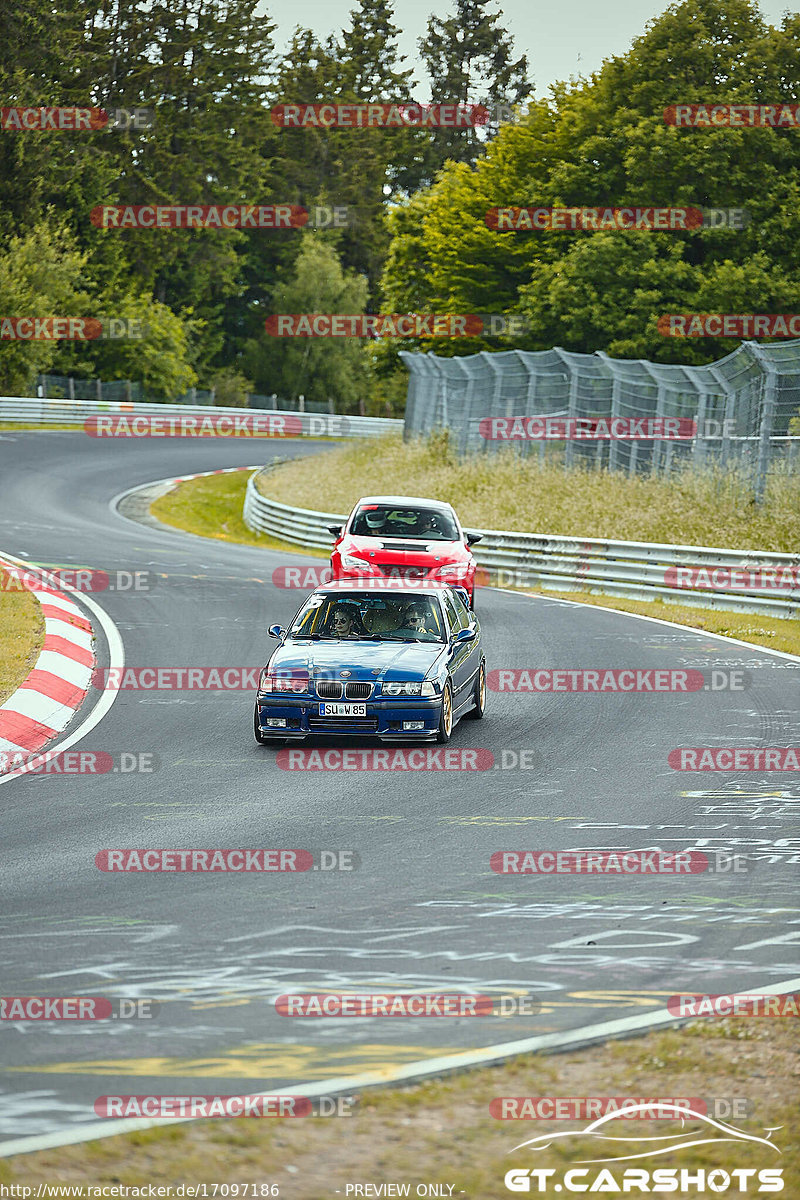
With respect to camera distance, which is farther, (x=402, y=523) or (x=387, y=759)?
(x=402, y=523)

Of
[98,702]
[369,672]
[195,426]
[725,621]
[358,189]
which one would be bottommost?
[98,702]

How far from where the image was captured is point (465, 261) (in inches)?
2026

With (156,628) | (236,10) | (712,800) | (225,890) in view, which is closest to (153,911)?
(225,890)

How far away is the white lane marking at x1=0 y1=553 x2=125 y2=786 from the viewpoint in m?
10.8

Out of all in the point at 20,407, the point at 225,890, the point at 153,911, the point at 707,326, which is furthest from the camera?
the point at 20,407

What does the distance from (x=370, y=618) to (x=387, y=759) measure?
1.94 metres

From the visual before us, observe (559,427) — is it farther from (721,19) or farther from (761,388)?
(721,19)


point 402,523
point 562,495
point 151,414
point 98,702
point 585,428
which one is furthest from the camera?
point 151,414

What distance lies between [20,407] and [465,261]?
18111 millimetres

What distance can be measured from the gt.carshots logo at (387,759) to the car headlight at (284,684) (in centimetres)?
49

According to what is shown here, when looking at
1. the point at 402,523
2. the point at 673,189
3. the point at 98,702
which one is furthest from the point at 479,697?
the point at 673,189

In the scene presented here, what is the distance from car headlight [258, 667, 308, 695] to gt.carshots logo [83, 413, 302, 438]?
143ft

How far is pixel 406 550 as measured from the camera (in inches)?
767

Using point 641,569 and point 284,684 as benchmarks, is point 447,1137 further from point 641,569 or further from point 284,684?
point 641,569
